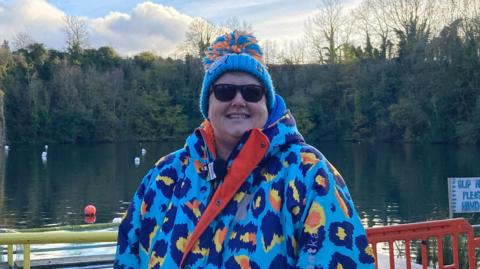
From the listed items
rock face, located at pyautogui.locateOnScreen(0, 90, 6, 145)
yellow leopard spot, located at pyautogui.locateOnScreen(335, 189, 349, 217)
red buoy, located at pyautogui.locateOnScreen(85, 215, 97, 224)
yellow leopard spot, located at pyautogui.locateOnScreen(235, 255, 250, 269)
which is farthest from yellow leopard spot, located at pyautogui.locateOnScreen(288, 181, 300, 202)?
rock face, located at pyautogui.locateOnScreen(0, 90, 6, 145)

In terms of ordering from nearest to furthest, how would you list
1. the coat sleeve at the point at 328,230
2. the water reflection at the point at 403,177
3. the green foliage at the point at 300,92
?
the coat sleeve at the point at 328,230 < the water reflection at the point at 403,177 < the green foliage at the point at 300,92

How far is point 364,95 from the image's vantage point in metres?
56.7

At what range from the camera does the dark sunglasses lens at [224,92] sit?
197 centimetres

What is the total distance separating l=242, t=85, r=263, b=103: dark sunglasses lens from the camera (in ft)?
6.44

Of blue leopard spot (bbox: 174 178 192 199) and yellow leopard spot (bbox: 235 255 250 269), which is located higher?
blue leopard spot (bbox: 174 178 192 199)

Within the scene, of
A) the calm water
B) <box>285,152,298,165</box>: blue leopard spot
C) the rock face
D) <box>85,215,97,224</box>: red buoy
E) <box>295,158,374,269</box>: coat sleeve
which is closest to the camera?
<box>295,158,374,269</box>: coat sleeve

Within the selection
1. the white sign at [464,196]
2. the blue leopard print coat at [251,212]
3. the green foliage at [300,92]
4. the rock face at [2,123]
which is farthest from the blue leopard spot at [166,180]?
the rock face at [2,123]

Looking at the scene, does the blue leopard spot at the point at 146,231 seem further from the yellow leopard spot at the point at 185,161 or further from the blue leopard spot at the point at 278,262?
the blue leopard spot at the point at 278,262

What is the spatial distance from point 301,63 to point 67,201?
46335 millimetres

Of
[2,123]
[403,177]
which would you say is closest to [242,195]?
[403,177]

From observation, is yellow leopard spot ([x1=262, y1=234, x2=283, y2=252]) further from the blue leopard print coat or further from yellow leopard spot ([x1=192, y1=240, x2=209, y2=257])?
yellow leopard spot ([x1=192, y1=240, x2=209, y2=257])

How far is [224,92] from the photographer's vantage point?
78.2 inches

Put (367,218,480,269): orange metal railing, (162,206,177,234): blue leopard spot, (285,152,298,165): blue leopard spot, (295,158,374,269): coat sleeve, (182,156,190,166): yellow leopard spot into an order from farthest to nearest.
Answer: (367,218,480,269): orange metal railing < (182,156,190,166): yellow leopard spot < (162,206,177,234): blue leopard spot < (285,152,298,165): blue leopard spot < (295,158,374,269): coat sleeve

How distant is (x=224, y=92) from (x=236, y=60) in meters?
0.11
